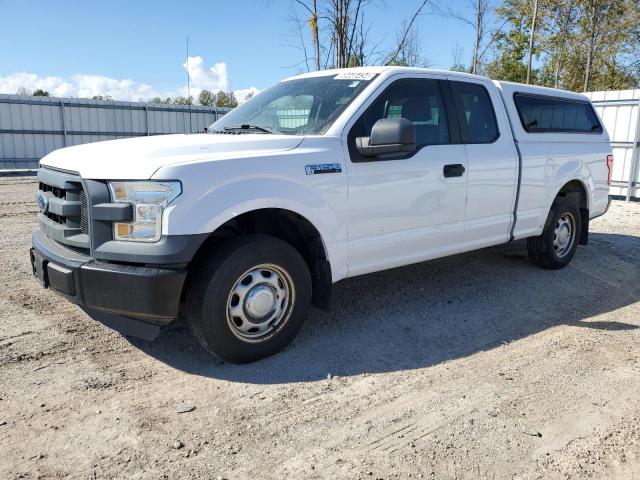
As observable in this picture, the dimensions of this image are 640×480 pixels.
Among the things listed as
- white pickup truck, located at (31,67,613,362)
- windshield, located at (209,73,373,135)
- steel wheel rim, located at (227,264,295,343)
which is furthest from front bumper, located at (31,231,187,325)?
windshield, located at (209,73,373,135)

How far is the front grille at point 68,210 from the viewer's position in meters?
3.28

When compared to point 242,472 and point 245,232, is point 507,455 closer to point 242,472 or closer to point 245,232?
point 242,472

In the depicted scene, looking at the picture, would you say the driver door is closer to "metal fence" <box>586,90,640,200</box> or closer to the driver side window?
the driver side window

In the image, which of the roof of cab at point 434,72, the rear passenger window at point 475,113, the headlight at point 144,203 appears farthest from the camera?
the rear passenger window at point 475,113

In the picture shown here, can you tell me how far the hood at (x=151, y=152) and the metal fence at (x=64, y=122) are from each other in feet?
53.0

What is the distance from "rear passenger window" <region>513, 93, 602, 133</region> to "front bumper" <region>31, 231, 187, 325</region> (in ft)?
12.8

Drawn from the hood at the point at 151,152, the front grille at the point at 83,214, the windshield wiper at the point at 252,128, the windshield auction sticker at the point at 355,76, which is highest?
the windshield auction sticker at the point at 355,76

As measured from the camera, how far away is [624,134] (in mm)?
13016

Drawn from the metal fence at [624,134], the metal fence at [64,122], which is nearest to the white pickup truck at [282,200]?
the metal fence at [624,134]

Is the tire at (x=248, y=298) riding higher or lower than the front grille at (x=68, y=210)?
lower

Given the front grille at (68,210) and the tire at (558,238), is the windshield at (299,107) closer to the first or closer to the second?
the front grille at (68,210)

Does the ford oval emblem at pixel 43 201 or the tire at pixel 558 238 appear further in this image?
the tire at pixel 558 238

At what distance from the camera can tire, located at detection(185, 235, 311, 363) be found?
3.24 meters

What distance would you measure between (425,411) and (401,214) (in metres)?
1.61
